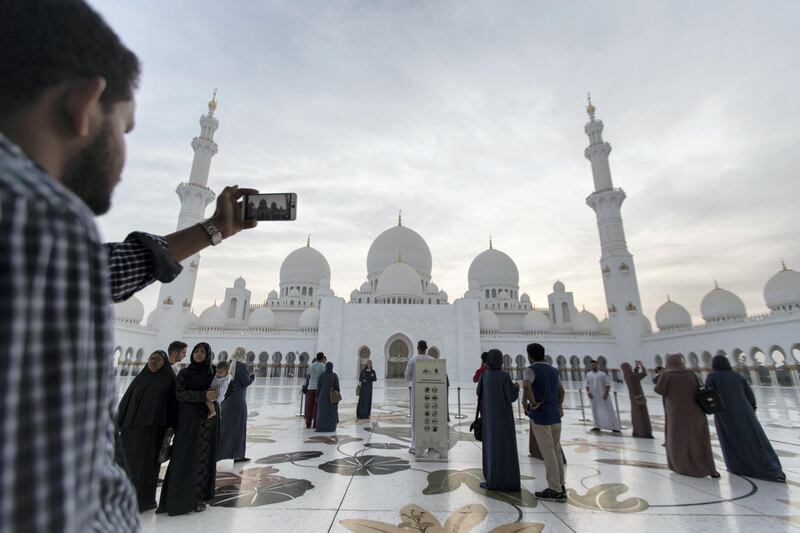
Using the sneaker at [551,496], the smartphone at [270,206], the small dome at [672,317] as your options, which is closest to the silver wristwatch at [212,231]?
the smartphone at [270,206]

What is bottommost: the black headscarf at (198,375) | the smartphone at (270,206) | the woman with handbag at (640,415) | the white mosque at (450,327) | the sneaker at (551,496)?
the sneaker at (551,496)

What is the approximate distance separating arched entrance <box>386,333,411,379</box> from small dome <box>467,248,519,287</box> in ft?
37.9

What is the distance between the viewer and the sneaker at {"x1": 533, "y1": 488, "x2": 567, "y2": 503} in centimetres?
299

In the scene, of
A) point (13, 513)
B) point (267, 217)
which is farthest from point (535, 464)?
point (13, 513)

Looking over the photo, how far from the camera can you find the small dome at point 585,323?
27.3 meters

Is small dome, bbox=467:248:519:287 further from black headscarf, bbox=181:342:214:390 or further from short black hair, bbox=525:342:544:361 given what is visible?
black headscarf, bbox=181:342:214:390

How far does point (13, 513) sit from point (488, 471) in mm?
3344

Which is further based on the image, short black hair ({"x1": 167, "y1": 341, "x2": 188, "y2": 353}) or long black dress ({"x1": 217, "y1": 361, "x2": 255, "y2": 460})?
long black dress ({"x1": 217, "y1": 361, "x2": 255, "y2": 460})

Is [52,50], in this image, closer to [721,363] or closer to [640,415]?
[721,363]

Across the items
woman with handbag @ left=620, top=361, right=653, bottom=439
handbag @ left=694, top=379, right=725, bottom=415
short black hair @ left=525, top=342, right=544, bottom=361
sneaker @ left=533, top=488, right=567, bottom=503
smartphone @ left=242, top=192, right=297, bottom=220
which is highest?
smartphone @ left=242, top=192, right=297, bottom=220

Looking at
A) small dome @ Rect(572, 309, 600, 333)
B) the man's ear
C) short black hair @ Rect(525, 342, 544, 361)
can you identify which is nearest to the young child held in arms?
short black hair @ Rect(525, 342, 544, 361)

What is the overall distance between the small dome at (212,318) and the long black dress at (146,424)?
86.1 ft

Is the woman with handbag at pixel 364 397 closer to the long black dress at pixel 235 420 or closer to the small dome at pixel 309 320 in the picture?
the long black dress at pixel 235 420

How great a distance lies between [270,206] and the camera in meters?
1.62
